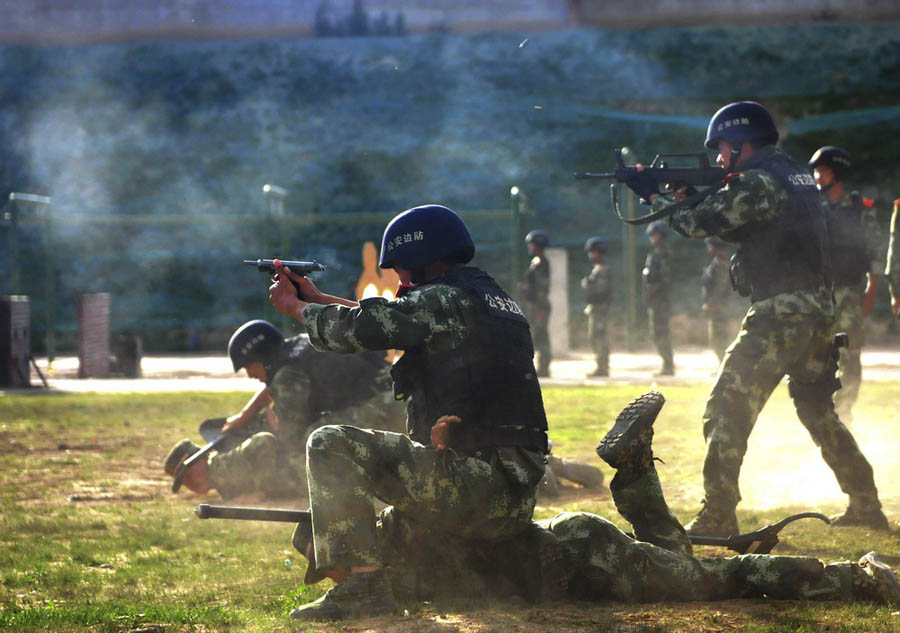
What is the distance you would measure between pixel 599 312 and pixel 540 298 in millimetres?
853

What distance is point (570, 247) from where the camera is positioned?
22.5m

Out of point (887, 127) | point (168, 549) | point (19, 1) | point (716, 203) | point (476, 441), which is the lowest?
point (168, 549)

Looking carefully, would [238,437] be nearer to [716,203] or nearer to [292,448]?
[292,448]

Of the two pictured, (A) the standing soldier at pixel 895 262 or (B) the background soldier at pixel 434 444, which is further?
(A) the standing soldier at pixel 895 262

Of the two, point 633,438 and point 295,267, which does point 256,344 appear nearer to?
point 295,267

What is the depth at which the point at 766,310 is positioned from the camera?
21.3 ft

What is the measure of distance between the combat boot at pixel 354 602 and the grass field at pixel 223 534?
0.08 meters

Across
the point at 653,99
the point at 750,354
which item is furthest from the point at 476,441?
the point at 653,99

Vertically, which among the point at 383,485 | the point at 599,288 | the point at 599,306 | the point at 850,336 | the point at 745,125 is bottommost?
the point at 383,485

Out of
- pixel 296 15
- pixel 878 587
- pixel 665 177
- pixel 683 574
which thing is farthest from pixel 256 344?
pixel 296 15

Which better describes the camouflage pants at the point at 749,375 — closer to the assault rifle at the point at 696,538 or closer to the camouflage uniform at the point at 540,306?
the assault rifle at the point at 696,538

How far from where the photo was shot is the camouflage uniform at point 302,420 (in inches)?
313

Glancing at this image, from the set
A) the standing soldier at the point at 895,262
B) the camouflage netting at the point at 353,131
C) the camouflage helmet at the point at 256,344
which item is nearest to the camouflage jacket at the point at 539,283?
the camouflage netting at the point at 353,131

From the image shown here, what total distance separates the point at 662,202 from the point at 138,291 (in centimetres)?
1661
